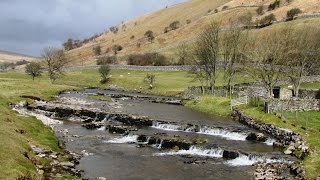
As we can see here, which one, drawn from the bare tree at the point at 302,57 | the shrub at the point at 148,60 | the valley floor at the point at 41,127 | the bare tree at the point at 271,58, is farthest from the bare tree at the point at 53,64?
the bare tree at the point at 302,57

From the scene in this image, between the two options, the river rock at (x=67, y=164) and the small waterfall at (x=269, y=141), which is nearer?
the river rock at (x=67, y=164)

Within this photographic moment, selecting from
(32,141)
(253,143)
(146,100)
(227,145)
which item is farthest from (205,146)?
(146,100)

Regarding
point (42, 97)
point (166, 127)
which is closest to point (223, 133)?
point (166, 127)

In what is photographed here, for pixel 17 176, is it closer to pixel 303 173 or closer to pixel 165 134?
pixel 303 173

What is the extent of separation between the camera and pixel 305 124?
5391 cm

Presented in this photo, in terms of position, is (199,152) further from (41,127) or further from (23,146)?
(23,146)

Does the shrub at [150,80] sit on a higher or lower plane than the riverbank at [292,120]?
higher

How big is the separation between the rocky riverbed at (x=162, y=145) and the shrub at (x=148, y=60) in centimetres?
9657

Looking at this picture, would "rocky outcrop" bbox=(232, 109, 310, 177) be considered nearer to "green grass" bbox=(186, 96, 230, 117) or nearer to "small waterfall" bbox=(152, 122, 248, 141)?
"small waterfall" bbox=(152, 122, 248, 141)

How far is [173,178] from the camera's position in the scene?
3681 cm

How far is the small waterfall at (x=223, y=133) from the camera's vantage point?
2159 inches

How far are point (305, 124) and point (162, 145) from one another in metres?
18.0

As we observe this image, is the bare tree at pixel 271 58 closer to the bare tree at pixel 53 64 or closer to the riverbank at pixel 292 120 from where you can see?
the riverbank at pixel 292 120

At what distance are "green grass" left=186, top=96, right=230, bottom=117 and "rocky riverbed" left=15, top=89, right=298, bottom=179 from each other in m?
3.68
